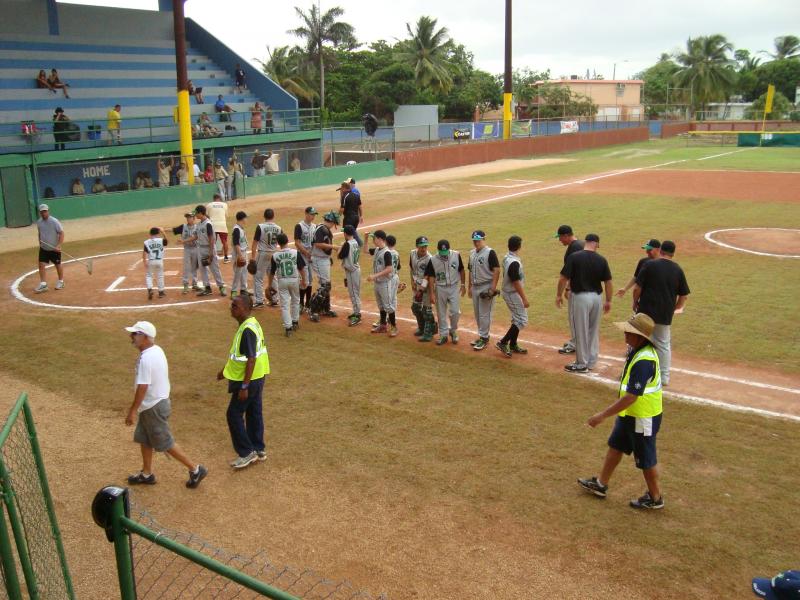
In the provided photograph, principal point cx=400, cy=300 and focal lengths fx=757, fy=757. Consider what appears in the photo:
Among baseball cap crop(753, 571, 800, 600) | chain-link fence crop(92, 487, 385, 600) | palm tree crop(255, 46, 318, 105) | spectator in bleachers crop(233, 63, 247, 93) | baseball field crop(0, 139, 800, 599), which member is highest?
palm tree crop(255, 46, 318, 105)

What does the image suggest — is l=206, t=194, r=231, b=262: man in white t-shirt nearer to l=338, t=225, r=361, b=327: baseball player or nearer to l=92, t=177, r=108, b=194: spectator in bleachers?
l=338, t=225, r=361, b=327: baseball player

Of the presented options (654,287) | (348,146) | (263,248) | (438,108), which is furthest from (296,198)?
(438,108)

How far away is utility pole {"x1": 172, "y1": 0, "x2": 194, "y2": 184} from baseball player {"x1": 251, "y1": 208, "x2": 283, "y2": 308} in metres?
17.6

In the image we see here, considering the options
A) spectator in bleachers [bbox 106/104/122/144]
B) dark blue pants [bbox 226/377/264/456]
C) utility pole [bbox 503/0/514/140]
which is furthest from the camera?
utility pole [bbox 503/0/514/140]

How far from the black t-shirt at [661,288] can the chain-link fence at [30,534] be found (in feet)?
25.8

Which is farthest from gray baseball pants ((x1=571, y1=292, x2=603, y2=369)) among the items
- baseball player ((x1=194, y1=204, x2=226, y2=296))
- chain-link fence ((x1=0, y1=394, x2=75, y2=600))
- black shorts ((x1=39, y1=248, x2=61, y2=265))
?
black shorts ((x1=39, y1=248, x2=61, y2=265))

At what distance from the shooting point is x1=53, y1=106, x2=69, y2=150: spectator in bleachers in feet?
94.2

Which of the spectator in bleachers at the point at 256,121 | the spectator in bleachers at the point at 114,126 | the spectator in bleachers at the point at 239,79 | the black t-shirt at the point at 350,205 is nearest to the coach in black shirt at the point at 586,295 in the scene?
the black t-shirt at the point at 350,205

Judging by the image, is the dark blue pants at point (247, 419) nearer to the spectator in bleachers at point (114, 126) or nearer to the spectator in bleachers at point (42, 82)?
the spectator in bleachers at point (114, 126)

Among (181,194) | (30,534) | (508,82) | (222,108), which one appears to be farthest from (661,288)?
(508,82)

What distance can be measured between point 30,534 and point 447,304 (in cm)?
772

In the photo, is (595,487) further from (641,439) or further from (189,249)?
(189,249)

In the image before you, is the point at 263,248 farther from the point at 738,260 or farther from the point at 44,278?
the point at 738,260

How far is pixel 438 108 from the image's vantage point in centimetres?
7531
